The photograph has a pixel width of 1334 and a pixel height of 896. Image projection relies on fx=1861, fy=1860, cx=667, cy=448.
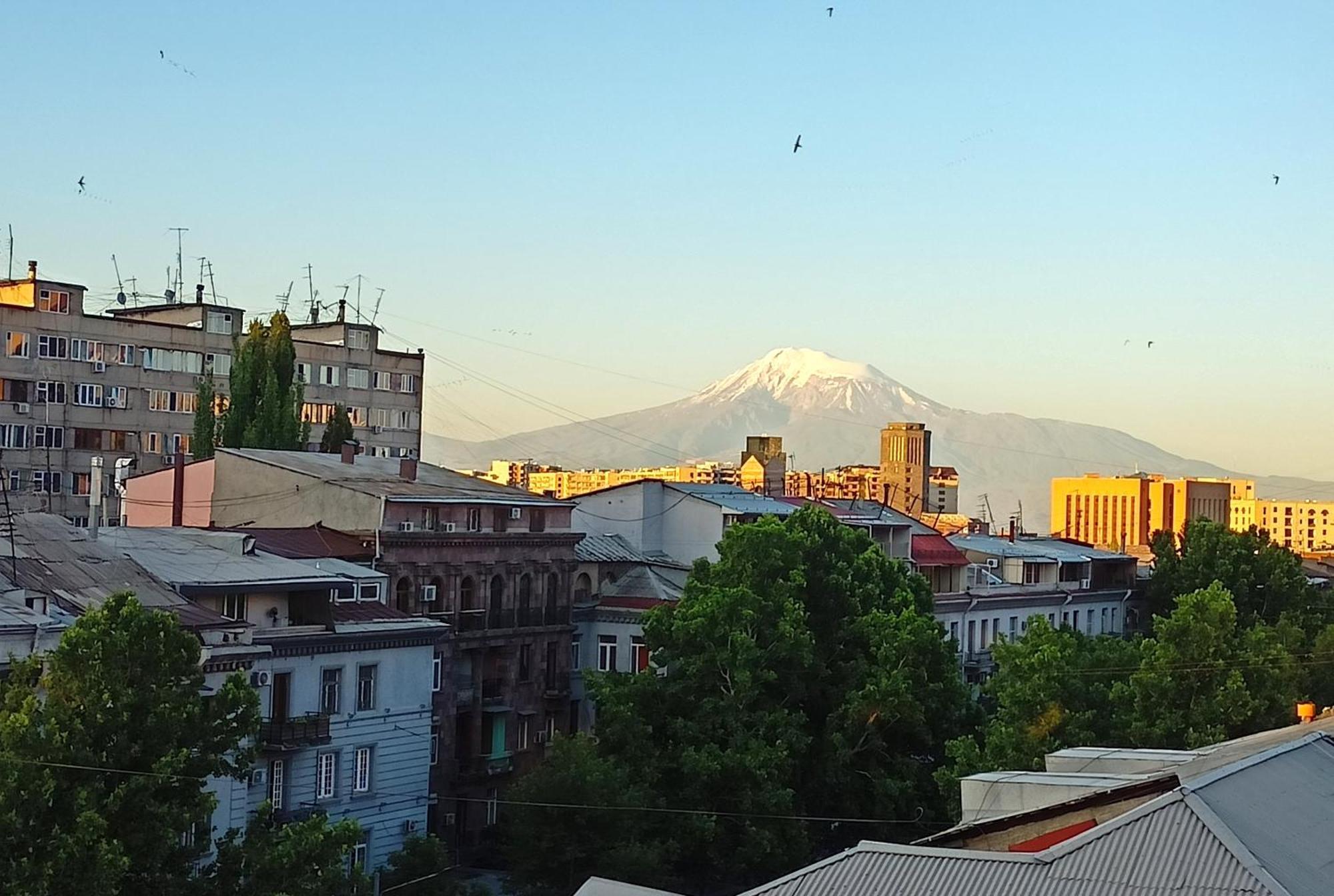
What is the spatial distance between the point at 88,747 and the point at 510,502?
27890mm

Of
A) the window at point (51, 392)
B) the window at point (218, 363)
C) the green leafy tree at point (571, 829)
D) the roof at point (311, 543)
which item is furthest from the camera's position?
the window at point (218, 363)

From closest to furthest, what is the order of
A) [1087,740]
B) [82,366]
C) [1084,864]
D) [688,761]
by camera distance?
[1084,864], [688,761], [1087,740], [82,366]

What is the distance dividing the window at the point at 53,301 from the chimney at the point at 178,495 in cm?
3386

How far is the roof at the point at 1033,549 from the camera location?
85.9m

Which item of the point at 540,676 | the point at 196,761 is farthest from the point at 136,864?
the point at 540,676

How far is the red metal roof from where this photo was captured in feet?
254

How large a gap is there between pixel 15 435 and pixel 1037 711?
5530 centimetres

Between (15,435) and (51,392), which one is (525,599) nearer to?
(15,435)

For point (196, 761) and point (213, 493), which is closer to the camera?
point (196, 761)

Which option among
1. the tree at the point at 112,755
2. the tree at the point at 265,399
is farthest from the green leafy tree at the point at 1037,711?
the tree at the point at 265,399

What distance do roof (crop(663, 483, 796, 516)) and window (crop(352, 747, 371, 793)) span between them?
2521 centimetres

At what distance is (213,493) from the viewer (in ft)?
190

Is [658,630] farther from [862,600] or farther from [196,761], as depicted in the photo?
[196,761]

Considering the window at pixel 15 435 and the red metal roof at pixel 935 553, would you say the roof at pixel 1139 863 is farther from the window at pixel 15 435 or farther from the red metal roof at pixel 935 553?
the window at pixel 15 435
